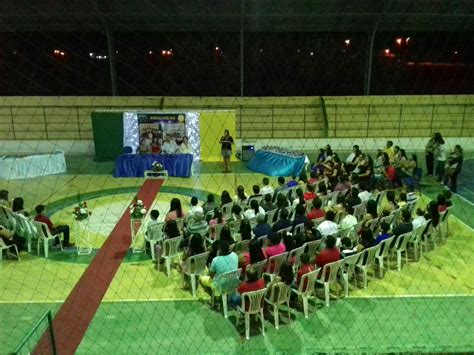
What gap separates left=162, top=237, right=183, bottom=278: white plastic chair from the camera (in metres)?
7.50

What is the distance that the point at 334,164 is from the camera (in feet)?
36.2

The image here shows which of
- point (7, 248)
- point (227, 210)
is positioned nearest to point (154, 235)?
point (227, 210)

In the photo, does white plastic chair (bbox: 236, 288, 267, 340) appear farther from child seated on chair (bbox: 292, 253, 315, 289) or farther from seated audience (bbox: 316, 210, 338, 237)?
seated audience (bbox: 316, 210, 338, 237)

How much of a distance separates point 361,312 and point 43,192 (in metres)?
8.35

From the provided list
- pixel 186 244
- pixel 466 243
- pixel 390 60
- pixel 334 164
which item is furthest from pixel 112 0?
pixel 390 60

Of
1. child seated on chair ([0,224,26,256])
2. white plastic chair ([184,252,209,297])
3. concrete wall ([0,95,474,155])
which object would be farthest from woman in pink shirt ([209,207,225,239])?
concrete wall ([0,95,474,155])

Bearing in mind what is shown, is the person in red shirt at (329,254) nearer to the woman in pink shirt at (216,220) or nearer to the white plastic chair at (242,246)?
the white plastic chair at (242,246)

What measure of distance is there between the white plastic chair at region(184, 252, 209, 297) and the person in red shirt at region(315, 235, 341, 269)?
1516mm

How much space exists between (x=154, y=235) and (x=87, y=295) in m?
1.48

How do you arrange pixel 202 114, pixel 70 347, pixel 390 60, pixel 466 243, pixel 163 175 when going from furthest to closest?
pixel 390 60
pixel 202 114
pixel 163 175
pixel 466 243
pixel 70 347

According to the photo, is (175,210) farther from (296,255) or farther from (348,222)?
(348,222)

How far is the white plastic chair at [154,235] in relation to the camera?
26.5 ft

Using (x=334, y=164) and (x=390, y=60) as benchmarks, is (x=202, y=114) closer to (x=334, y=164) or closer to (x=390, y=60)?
(x=334, y=164)

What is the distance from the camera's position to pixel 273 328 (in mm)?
6234
